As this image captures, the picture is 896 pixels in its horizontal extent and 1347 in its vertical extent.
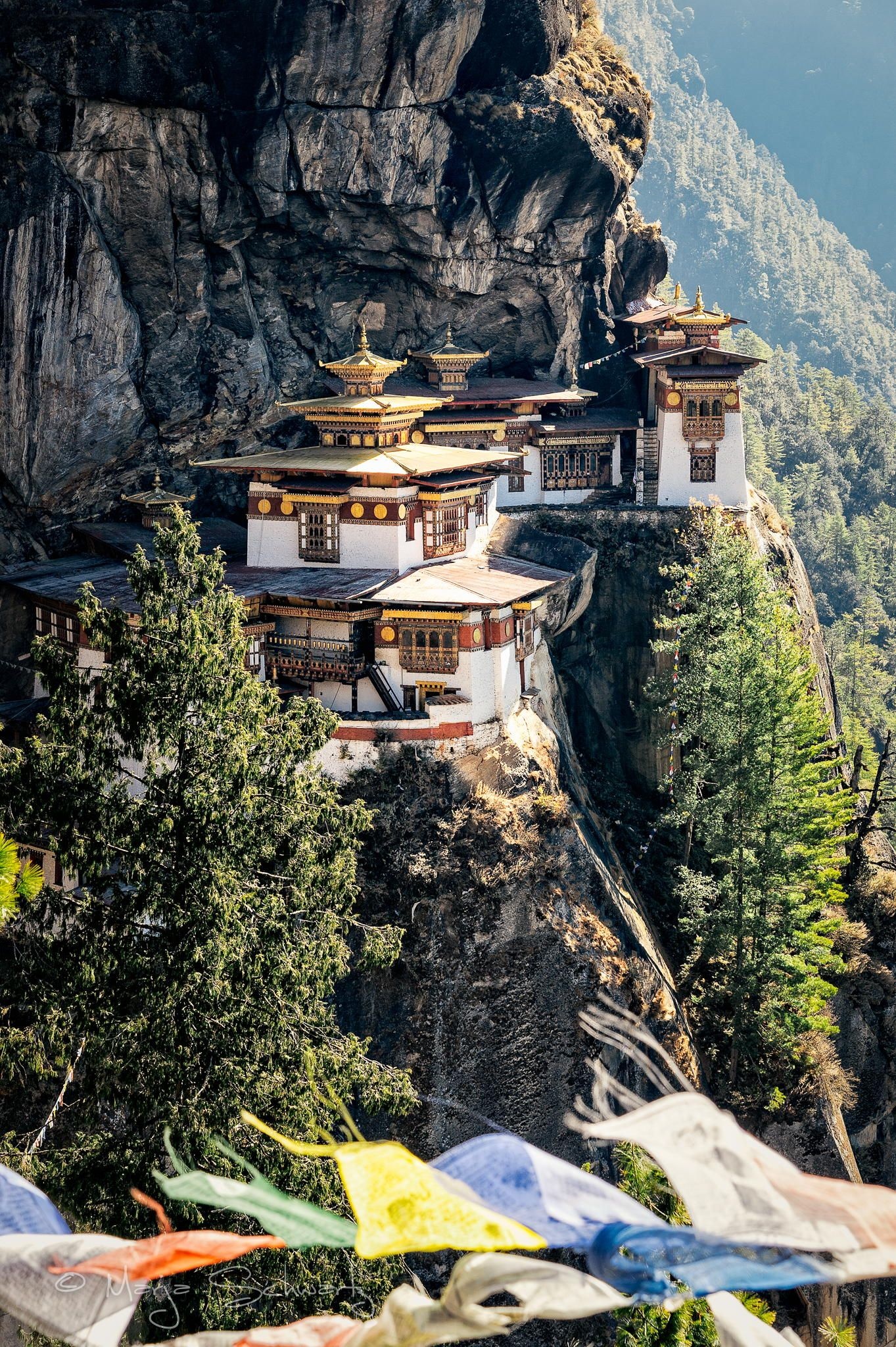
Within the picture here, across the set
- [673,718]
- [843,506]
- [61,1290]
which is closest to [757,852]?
[673,718]

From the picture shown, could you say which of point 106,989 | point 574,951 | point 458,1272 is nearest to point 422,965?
point 574,951

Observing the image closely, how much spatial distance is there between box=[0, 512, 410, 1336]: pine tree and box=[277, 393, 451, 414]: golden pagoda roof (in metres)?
18.0

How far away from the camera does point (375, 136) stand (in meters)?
46.3

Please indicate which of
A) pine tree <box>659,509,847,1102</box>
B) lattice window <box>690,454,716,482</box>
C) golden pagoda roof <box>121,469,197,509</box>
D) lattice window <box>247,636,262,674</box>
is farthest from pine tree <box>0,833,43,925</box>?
lattice window <box>690,454,716,482</box>

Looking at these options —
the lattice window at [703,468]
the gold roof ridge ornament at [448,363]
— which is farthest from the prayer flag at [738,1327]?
the gold roof ridge ornament at [448,363]

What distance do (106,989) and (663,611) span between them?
90.2 ft

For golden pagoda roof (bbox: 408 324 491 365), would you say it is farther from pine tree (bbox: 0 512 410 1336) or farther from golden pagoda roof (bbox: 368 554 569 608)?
pine tree (bbox: 0 512 410 1336)

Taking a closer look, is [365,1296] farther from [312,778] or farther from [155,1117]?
[312,778]

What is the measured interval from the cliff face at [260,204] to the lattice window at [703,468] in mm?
8533

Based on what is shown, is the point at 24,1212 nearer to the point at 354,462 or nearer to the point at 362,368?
the point at 354,462

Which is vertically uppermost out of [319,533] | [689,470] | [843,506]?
[689,470]

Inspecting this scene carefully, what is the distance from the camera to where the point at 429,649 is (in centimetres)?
3634

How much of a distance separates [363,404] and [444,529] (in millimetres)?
3949

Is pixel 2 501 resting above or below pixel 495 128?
below
